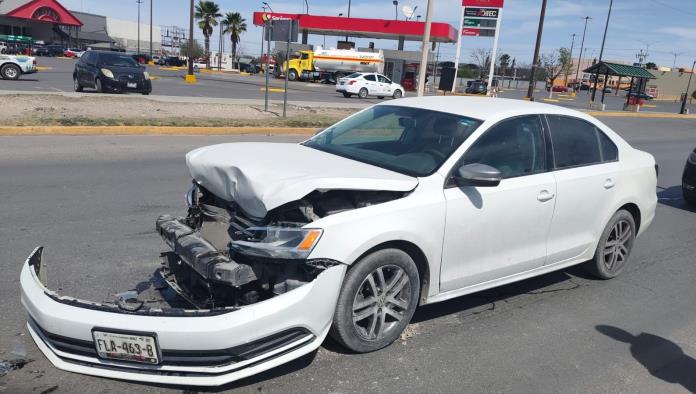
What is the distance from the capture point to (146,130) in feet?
42.2

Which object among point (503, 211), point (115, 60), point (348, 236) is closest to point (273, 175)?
point (348, 236)

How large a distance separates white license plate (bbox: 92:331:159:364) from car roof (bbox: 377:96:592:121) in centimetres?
283

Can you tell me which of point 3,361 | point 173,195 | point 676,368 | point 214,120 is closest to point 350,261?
point 3,361

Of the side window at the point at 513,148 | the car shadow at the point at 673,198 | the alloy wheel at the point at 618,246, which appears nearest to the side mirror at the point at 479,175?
the side window at the point at 513,148

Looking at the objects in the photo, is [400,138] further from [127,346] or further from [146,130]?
[146,130]

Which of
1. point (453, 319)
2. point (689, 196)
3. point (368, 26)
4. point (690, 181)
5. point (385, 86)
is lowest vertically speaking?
point (453, 319)

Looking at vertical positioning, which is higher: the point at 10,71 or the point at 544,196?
the point at 544,196

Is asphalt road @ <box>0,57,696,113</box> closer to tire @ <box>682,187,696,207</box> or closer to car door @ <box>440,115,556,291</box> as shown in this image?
tire @ <box>682,187,696,207</box>

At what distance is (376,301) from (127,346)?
1.50 m

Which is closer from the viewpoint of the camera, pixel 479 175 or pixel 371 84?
pixel 479 175

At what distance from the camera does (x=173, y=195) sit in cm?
770

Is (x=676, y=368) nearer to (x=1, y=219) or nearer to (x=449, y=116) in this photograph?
(x=449, y=116)

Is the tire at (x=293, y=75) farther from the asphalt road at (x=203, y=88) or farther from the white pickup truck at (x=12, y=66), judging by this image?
the white pickup truck at (x=12, y=66)

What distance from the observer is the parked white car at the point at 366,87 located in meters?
34.5
